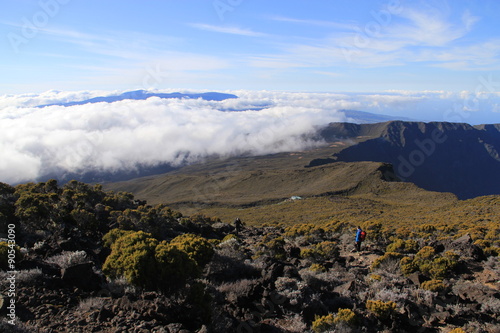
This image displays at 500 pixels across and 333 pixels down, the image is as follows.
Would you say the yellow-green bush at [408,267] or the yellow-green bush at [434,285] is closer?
the yellow-green bush at [434,285]

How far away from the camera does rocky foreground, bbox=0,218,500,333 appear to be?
18.7ft

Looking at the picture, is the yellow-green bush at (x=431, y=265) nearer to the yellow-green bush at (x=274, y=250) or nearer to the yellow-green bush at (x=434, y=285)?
the yellow-green bush at (x=434, y=285)

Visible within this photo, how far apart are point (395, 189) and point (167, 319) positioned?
70766mm

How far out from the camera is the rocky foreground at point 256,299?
571 centimetres

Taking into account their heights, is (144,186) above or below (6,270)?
below

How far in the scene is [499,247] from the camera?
11.7 m

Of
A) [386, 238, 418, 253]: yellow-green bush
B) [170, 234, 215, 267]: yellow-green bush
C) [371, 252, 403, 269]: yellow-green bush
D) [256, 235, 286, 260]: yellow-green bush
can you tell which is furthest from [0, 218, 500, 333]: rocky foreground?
[386, 238, 418, 253]: yellow-green bush

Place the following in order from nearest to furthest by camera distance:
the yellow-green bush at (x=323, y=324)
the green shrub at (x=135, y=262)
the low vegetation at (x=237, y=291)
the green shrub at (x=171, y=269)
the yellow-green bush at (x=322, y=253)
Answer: the low vegetation at (x=237, y=291) → the yellow-green bush at (x=323, y=324) → the green shrub at (x=135, y=262) → the green shrub at (x=171, y=269) → the yellow-green bush at (x=322, y=253)

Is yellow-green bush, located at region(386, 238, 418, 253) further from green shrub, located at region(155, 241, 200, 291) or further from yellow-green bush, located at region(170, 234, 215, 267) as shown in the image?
green shrub, located at region(155, 241, 200, 291)

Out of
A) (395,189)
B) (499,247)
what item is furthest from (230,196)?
(499,247)

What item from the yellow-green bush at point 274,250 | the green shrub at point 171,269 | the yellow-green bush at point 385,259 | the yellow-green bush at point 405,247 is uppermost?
the green shrub at point 171,269

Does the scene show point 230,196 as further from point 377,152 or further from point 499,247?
point 377,152

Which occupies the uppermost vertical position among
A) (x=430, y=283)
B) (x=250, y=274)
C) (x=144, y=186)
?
(x=430, y=283)

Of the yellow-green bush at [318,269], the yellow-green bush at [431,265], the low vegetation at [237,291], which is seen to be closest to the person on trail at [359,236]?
the low vegetation at [237,291]
